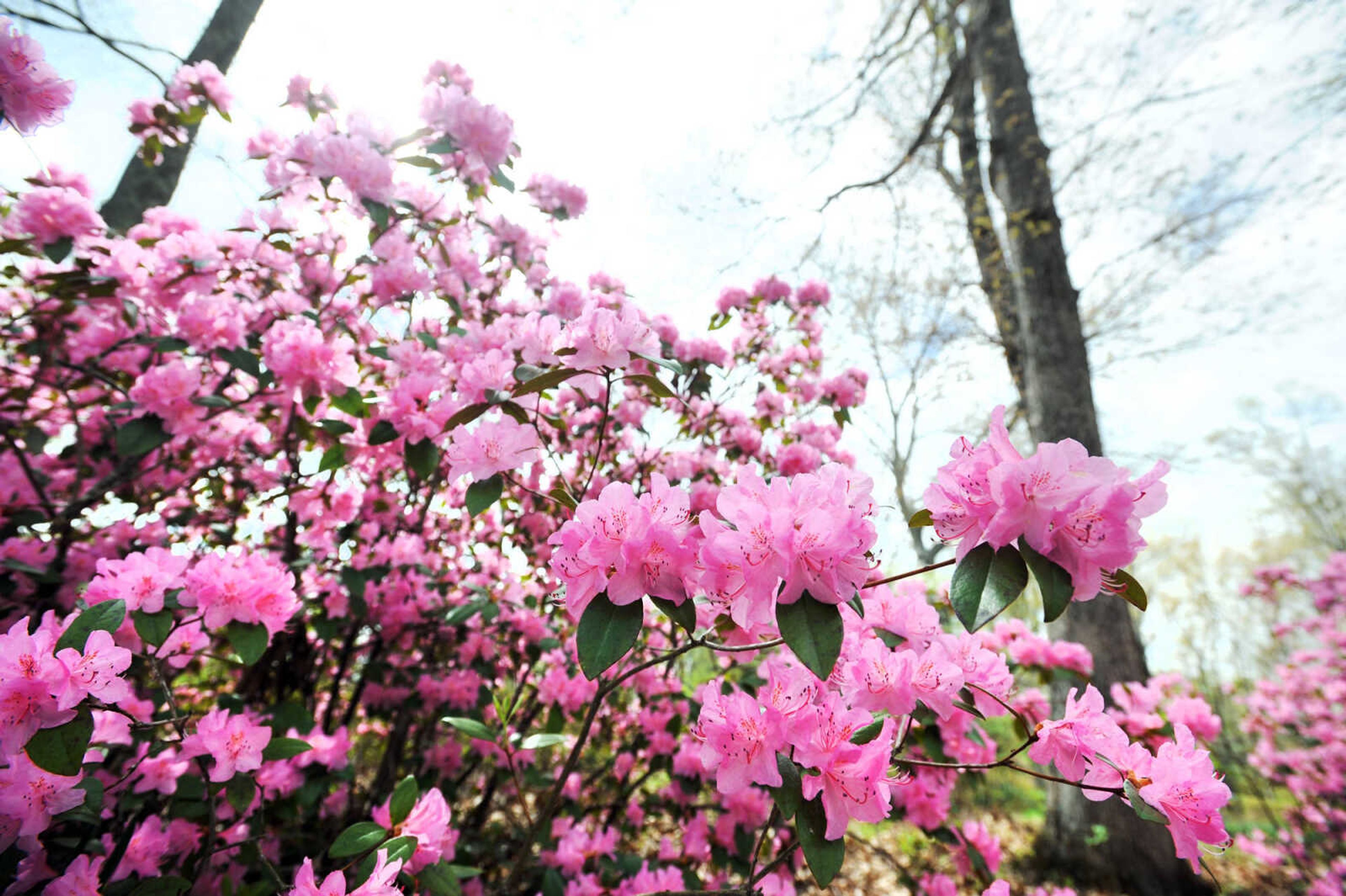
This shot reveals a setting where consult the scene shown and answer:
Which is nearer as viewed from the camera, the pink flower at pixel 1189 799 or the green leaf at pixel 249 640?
the pink flower at pixel 1189 799

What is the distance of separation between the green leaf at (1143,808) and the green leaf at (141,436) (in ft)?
7.54

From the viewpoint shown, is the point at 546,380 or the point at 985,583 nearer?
the point at 985,583

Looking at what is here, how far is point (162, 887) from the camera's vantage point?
96cm

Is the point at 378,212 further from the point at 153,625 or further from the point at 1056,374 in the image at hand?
the point at 1056,374

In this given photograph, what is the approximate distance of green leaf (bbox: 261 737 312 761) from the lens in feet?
3.75

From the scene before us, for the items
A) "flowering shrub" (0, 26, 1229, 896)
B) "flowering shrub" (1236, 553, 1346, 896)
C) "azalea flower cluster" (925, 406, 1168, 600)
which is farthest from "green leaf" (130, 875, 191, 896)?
"flowering shrub" (1236, 553, 1346, 896)

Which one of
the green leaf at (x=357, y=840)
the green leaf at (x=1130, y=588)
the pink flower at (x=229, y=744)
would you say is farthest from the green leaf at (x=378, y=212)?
the green leaf at (x=1130, y=588)

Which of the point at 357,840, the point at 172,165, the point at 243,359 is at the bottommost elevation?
the point at 357,840

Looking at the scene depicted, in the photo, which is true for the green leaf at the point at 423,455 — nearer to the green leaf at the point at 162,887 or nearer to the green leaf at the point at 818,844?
the green leaf at the point at 162,887

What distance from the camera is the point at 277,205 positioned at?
75.3 inches

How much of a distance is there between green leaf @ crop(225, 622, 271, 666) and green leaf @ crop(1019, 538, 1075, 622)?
1300mm

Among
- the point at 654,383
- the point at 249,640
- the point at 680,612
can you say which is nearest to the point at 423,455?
the point at 249,640

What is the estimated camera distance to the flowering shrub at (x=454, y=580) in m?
0.73

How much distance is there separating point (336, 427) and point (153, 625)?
66cm
